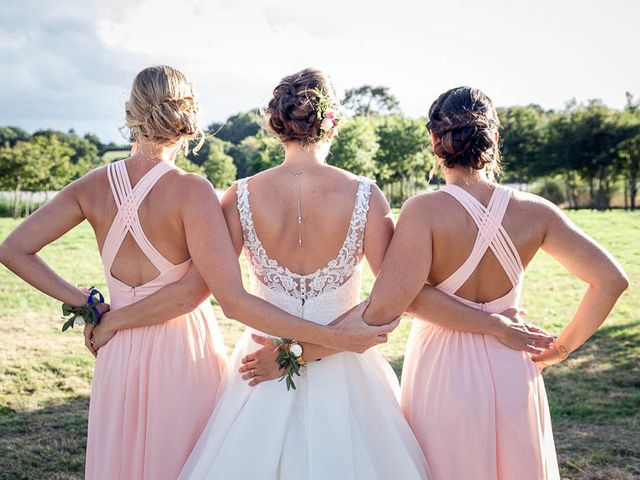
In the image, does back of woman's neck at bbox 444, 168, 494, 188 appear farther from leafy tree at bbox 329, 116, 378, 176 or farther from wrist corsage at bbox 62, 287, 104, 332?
leafy tree at bbox 329, 116, 378, 176

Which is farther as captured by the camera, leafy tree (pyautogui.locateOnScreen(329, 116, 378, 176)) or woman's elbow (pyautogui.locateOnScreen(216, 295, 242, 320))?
leafy tree (pyautogui.locateOnScreen(329, 116, 378, 176))

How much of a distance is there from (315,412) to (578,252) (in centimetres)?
143

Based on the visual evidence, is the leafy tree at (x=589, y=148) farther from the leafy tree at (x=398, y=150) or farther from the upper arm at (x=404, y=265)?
the upper arm at (x=404, y=265)

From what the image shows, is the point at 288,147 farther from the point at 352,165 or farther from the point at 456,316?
the point at 352,165

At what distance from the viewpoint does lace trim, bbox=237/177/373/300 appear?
3131 mm

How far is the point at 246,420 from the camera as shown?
2996mm

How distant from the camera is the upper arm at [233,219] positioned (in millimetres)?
3174

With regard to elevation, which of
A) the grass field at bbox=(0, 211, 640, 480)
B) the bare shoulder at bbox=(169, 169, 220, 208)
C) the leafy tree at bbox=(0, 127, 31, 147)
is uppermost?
the leafy tree at bbox=(0, 127, 31, 147)

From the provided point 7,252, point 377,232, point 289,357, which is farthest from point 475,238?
point 7,252

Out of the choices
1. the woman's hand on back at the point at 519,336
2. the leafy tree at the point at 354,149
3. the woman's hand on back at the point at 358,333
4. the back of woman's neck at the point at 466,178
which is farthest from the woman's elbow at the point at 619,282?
the leafy tree at the point at 354,149

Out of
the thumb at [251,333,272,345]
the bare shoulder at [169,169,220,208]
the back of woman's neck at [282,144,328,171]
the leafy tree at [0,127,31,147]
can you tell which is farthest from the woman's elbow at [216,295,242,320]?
the leafy tree at [0,127,31,147]

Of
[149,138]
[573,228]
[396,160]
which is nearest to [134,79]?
[149,138]

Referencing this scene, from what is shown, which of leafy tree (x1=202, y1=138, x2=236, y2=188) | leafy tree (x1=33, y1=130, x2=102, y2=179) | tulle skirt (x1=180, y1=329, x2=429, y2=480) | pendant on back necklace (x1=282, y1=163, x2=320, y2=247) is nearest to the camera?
tulle skirt (x1=180, y1=329, x2=429, y2=480)

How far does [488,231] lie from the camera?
292cm
